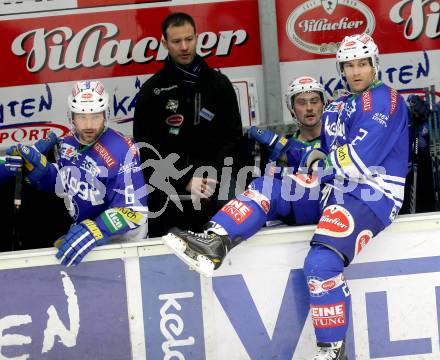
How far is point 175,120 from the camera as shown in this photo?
5.22 meters

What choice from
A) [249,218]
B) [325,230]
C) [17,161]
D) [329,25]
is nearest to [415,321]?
[325,230]

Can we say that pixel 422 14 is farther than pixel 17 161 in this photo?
Yes

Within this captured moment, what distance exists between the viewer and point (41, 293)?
169 inches

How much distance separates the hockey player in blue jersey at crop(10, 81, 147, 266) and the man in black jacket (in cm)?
53

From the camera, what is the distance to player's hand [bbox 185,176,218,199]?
4.90 meters

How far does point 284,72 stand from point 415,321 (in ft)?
7.41

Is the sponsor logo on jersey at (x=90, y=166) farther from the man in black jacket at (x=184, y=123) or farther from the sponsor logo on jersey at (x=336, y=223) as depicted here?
the sponsor logo on jersey at (x=336, y=223)

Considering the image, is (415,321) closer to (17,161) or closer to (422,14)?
(17,161)

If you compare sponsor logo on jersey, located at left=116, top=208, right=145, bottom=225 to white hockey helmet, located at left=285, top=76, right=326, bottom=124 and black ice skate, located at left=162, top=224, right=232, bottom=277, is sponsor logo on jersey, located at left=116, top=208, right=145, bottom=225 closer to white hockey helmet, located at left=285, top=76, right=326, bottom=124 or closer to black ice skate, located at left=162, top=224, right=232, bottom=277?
black ice skate, located at left=162, top=224, right=232, bottom=277

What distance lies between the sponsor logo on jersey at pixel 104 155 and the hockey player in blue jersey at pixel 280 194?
0.49 m

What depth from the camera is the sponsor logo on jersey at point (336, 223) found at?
13.7 ft

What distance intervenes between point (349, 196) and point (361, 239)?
0.21 metres

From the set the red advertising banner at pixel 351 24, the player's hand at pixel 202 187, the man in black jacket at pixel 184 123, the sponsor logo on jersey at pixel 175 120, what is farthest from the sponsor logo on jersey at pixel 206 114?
the red advertising banner at pixel 351 24

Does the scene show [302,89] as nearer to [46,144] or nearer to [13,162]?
[46,144]
